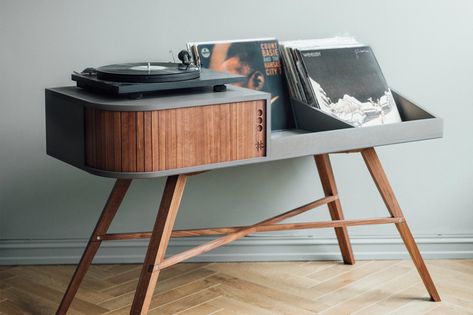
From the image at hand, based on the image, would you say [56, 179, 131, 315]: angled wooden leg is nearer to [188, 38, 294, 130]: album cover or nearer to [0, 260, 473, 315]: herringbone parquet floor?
[0, 260, 473, 315]: herringbone parquet floor

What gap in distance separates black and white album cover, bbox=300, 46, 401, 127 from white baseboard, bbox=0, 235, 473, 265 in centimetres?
63

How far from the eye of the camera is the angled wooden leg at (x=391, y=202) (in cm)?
257

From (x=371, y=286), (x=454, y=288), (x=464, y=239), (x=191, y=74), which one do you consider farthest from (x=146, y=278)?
(x=464, y=239)

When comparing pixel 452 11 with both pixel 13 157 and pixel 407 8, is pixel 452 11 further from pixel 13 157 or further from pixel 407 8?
pixel 13 157

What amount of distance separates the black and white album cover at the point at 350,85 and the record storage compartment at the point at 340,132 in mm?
53

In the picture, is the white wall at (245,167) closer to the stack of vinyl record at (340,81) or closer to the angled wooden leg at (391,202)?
the stack of vinyl record at (340,81)

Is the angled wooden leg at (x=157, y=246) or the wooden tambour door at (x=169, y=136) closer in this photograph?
the wooden tambour door at (x=169, y=136)

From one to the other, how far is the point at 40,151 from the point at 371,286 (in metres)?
1.24

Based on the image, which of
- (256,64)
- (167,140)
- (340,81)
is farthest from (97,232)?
(340,81)

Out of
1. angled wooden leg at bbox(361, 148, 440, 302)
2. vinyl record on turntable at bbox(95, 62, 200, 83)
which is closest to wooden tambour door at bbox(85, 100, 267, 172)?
vinyl record on turntable at bbox(95, 62, 200, 83)

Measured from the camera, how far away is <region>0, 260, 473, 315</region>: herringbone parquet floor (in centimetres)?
256

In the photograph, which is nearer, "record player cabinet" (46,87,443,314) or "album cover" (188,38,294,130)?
"record player cabinet" (46,87,443,314)

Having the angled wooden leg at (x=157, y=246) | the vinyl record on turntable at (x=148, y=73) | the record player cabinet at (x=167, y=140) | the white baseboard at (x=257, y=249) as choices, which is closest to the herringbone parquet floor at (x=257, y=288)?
the white baseboard at (x=257, y=249)

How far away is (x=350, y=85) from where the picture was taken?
2568 millimetres
